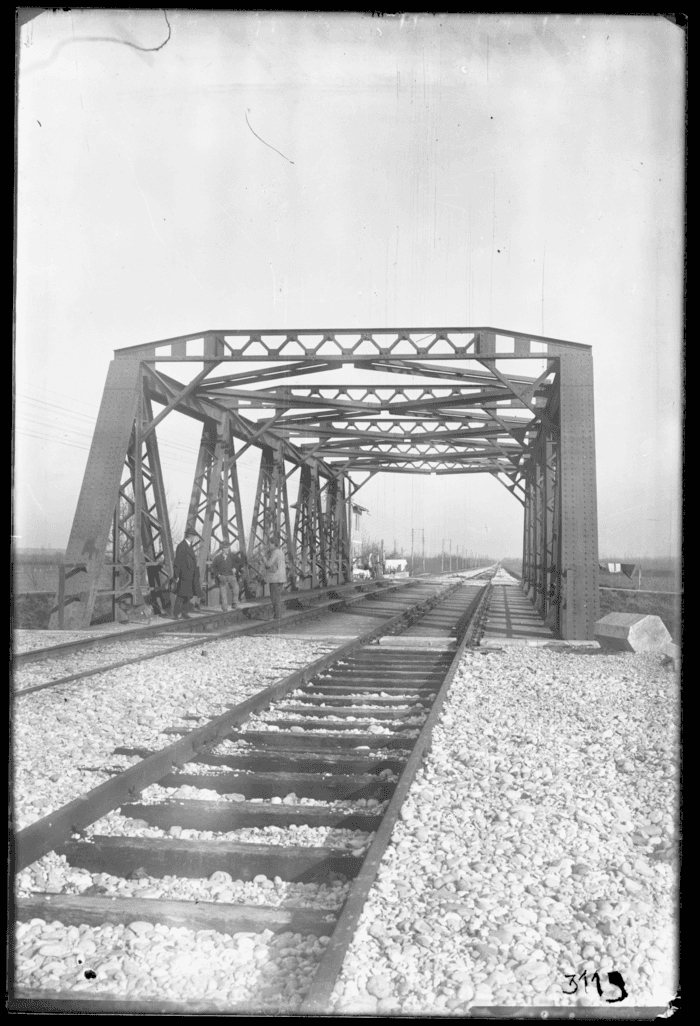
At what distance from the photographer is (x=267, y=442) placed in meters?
19.3

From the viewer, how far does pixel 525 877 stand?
10.2 ft

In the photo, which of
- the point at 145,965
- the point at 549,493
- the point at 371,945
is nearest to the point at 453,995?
the point at 371,945

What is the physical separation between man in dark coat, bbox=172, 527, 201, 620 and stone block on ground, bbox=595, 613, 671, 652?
280 inches

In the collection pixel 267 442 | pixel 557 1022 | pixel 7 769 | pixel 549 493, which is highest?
pixel 267 442

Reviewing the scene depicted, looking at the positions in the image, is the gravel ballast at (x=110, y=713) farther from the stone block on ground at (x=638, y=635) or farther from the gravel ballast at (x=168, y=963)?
the stone block on ground at (x=638, y=635)

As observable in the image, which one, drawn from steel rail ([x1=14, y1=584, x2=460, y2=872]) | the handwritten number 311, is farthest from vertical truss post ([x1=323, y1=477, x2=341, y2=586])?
the handwritten number 311

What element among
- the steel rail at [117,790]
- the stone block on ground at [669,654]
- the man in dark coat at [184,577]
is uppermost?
the man in dark coat at [184,577]

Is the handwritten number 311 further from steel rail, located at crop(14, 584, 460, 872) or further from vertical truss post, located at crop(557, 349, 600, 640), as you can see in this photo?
vertical truss post, located at crop(557, 349, 600, 640)

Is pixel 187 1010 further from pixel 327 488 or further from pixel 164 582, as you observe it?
pixel 327 488

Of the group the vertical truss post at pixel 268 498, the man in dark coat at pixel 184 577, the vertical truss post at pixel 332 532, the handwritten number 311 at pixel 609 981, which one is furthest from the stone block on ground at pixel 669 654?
the vertical truss post at pixel 332 532

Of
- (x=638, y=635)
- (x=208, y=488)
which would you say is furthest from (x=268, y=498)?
(x=638, y=635)

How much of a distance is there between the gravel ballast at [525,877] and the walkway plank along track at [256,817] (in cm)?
14

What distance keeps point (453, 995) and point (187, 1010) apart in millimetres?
807

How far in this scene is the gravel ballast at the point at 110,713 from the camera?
429 cm
